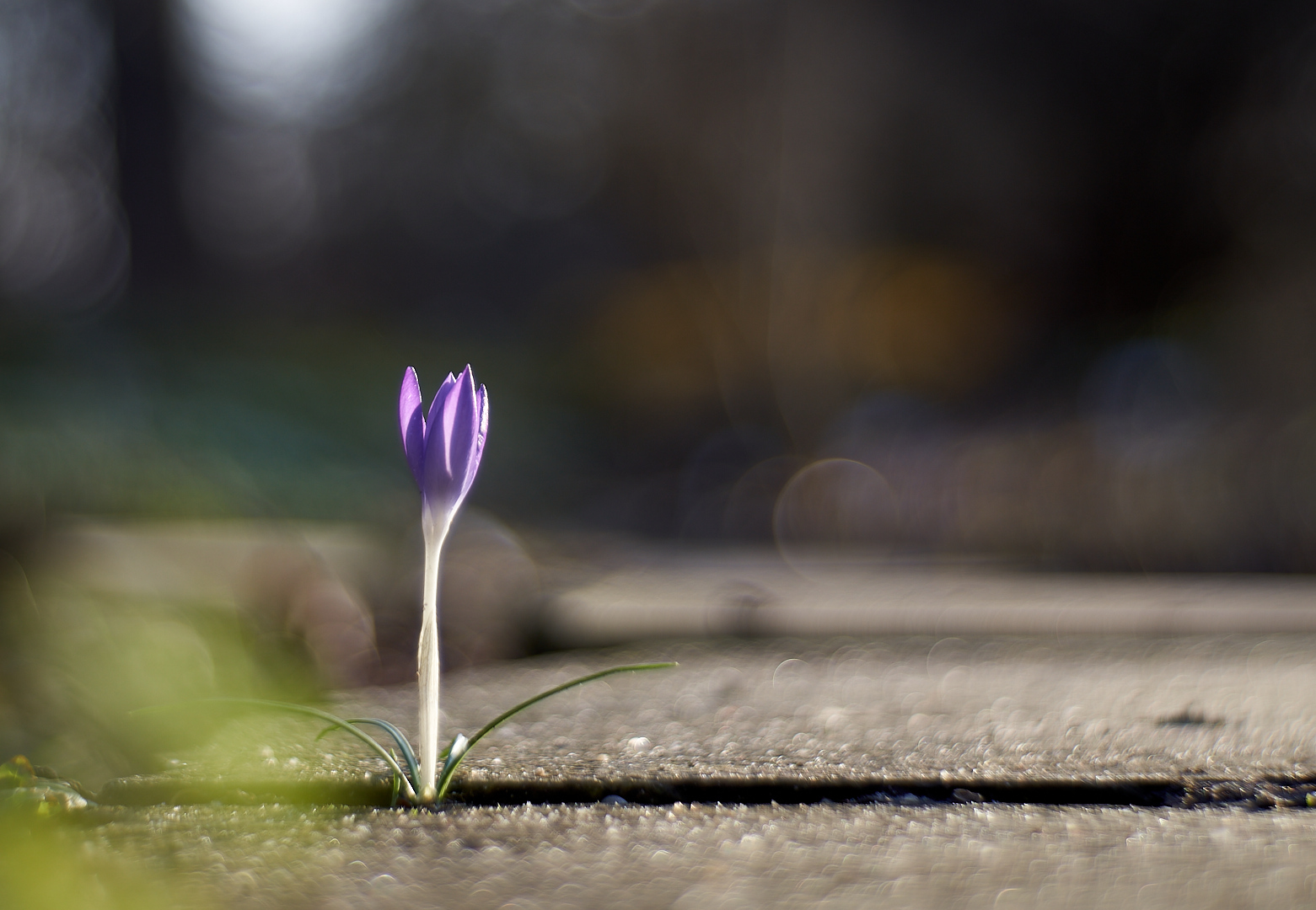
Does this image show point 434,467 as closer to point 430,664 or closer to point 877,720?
point 430,664

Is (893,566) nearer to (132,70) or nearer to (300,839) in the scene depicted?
(300,839)

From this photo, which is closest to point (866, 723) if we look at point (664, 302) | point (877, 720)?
point (877, 720)

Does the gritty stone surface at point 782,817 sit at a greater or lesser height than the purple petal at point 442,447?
lesser

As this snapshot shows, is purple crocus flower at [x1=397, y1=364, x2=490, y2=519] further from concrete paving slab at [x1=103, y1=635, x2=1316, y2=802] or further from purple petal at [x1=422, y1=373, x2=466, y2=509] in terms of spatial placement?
concrete paving slab at [x1=103, y1=635, x2=1316, y2=802]

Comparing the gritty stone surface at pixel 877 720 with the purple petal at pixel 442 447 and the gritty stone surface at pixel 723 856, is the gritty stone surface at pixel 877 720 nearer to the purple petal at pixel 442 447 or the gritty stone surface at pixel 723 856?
the gritty stone surface at pixel 723 856

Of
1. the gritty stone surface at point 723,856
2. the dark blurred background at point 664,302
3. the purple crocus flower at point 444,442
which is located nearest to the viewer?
the gritty stone surface at point 723,856

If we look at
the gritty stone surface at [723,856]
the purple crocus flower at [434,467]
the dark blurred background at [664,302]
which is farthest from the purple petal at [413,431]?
the dark blurred background at [664,302]

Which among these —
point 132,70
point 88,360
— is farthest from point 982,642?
point 132,70
